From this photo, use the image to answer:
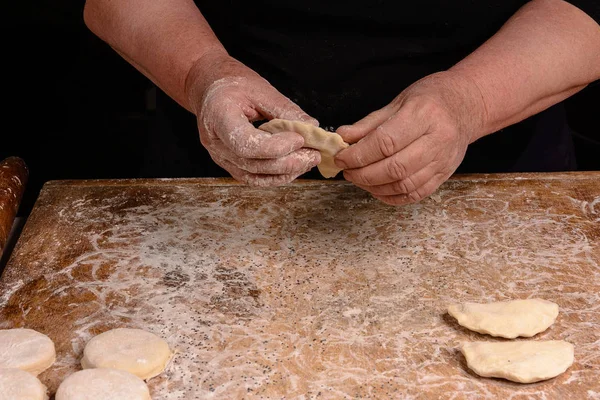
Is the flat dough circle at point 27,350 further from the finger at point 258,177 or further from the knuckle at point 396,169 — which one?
the knuckle at point 396,169

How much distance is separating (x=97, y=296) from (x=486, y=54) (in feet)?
3.73

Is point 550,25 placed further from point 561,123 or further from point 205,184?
point 205,184

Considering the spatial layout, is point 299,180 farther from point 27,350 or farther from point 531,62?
point 27,350

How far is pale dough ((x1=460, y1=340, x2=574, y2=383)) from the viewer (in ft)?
4.55

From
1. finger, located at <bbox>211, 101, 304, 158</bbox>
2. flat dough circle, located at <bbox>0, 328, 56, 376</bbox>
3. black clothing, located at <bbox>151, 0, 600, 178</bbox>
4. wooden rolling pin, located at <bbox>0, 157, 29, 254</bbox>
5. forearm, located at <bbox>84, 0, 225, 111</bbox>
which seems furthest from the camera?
black clothing, located at <bbox>151, 0, 600, 178</bbox>

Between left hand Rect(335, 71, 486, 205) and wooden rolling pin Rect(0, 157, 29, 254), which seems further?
wooden rolling pin Rect(0, 157, 29, 254)

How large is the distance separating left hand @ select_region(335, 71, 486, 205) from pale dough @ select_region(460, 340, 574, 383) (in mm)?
433

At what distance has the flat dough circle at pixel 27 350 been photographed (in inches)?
55.5

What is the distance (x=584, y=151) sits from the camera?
3318mm

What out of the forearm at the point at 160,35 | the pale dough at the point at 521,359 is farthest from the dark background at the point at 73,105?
the pale dough at the point at 521,359

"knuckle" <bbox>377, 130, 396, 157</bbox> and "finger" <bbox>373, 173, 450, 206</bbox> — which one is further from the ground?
"knuckle" <bbox>377, 130, 396, 157</bbox>

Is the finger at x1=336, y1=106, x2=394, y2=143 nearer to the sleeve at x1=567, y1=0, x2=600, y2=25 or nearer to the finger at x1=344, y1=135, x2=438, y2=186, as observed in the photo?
the finger at x1=344, y1=135, x2=438, y2=186

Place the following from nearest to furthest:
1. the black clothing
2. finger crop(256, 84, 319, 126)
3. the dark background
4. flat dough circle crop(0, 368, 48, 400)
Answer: flat dough circle crop(0, 368, 48, 400)
finger crop(256, 84, 319, 126)
the black clothing
the dark background

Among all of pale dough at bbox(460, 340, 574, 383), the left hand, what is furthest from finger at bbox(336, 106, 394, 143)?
pale dough at bbox(460, 340, 574, 383)
